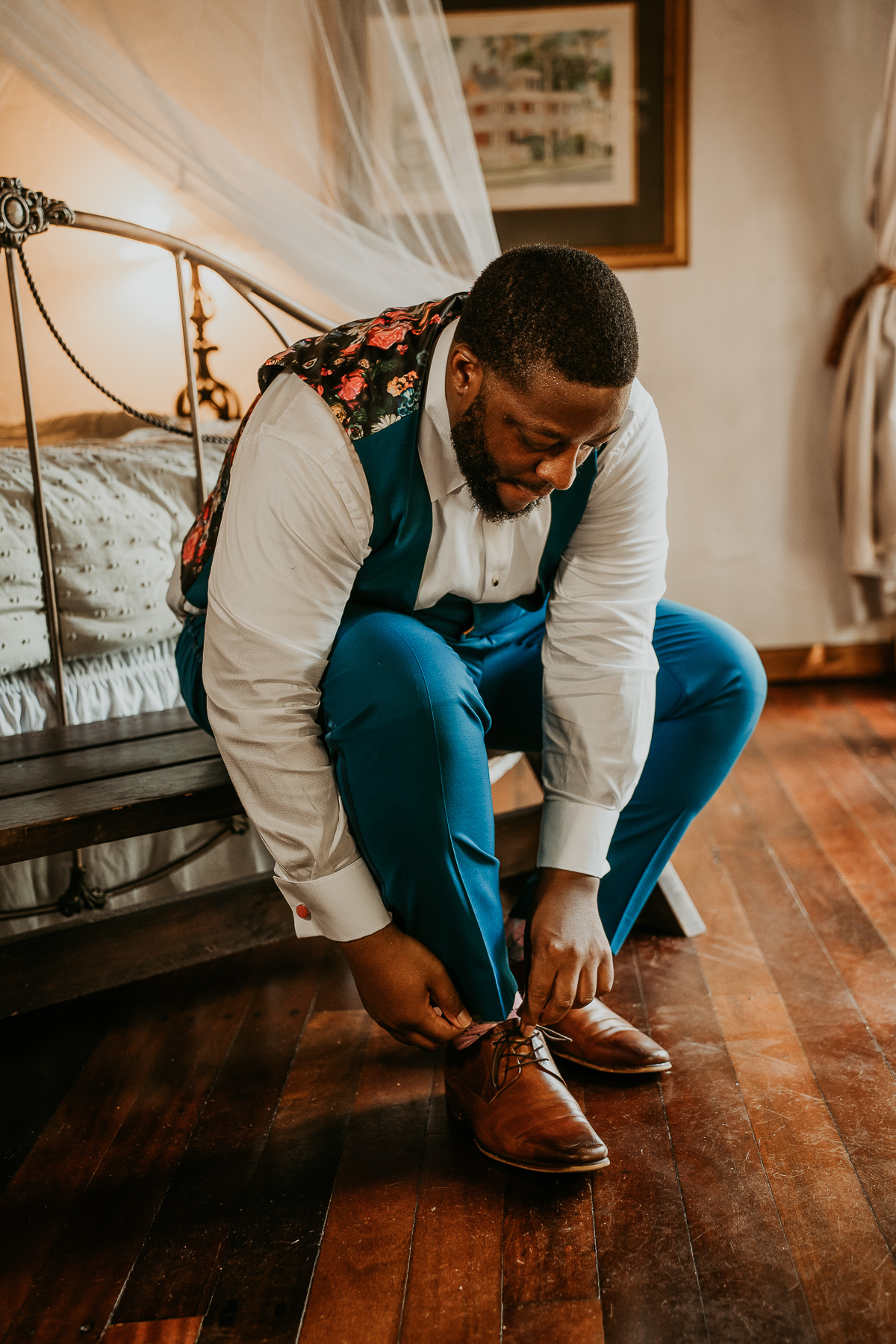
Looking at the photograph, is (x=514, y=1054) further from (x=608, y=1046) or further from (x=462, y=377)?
(x=462, y=377)

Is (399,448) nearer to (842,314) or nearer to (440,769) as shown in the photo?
(440,769)

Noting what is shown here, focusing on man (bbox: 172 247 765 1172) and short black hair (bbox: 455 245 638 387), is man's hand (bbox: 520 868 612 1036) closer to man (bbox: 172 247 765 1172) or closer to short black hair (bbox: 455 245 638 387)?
man (bbox: 172 247 765 1172)

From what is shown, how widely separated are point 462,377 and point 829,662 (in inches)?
90.5

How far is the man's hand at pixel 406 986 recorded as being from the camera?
92 centimetres

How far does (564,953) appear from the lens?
37.6 inches

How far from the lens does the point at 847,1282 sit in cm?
81

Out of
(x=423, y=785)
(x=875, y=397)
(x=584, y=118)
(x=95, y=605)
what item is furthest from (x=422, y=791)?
(x=584, y=118)

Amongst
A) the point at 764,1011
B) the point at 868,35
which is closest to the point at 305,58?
the point at 764,1011

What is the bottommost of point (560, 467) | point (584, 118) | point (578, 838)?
point (578, 838)

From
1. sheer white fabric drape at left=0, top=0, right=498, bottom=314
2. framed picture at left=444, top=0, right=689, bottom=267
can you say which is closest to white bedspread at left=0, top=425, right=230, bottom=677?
sheer white fabric drape at left=0, top=0, right=498, bottom=314

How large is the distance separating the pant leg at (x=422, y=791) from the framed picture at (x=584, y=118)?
224 cm

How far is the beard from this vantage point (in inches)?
36.8

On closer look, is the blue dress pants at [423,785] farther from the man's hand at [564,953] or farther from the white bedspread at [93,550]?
the white bedspread at [93,550]

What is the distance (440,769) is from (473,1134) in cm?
38
